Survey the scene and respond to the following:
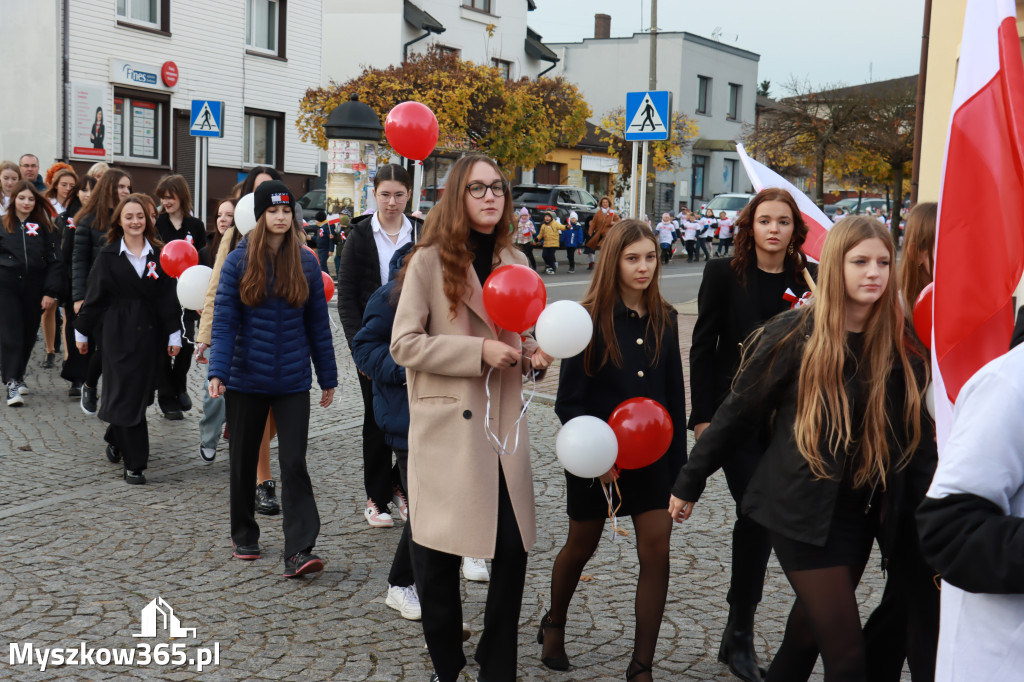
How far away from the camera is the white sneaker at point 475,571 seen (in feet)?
17.3

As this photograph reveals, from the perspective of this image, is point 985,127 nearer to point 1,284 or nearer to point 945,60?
point 1,284

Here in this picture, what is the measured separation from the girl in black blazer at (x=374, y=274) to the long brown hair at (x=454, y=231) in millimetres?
2309

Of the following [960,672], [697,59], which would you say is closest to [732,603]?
[960,672]

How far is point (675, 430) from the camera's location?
14.2 ft

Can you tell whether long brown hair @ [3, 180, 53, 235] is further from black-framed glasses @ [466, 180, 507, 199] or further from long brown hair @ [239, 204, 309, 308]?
black-framed glasses @ [466, 180, 507, 199]

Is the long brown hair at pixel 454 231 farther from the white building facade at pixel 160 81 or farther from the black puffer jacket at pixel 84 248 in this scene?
the white building facade at pixel 160 81

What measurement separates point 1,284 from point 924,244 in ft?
28.4

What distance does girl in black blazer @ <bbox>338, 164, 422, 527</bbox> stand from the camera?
6000 mm

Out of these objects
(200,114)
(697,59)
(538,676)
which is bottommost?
(538,676)

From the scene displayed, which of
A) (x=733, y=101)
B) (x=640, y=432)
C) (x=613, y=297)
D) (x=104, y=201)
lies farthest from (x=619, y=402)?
(x=733, y=101)

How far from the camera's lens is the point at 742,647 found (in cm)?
423

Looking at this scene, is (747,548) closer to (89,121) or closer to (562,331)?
(562,331)

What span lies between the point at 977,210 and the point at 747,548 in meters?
2.11

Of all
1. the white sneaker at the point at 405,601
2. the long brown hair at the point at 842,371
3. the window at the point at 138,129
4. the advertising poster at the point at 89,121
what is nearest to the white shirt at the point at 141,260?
the white sneaker at the point at 405,601
